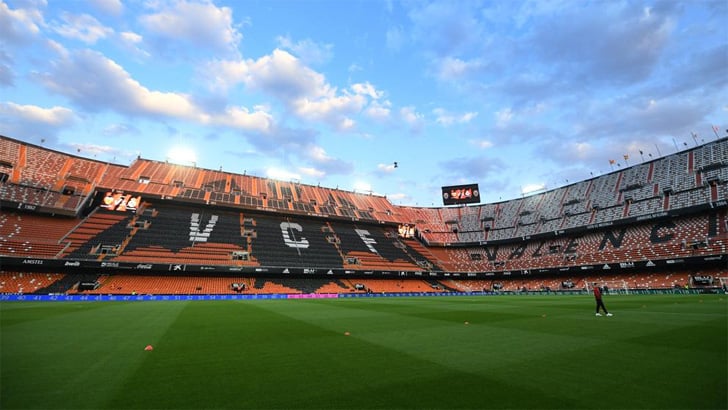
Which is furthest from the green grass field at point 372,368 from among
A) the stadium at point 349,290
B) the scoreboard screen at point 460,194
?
the scoreboard screen at point 460,194

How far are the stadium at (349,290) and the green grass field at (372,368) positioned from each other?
5cm

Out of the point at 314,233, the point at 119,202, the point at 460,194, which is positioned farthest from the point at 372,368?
the point at 460,194

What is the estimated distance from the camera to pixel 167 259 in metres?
37.9

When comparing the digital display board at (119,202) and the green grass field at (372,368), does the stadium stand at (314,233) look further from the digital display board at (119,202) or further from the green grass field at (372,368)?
the green grass field at (372,368)

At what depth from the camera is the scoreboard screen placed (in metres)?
65.1

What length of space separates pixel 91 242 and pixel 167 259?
324 inches

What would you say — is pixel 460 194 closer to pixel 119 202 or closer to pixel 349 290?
pixel 349 290

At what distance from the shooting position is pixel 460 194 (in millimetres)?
65938

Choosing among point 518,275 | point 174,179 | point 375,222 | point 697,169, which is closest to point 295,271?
point 375,222

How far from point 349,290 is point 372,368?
39.3 m

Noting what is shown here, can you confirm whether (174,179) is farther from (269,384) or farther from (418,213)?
(269,384)

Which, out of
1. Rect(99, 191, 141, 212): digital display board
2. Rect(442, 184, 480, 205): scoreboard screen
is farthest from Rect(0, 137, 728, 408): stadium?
Rect(442, 184, 480, 205): scoreboard screen

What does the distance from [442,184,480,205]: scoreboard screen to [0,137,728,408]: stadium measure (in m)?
0.40

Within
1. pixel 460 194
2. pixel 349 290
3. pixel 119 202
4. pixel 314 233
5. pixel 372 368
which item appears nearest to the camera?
pixel 372 368
